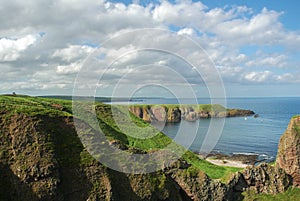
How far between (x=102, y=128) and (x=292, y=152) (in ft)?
58.0

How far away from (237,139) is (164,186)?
85.2m

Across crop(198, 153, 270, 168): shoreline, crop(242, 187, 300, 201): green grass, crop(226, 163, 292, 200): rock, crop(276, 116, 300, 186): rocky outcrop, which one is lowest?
crop(198, 153, 270, 168): shoreline

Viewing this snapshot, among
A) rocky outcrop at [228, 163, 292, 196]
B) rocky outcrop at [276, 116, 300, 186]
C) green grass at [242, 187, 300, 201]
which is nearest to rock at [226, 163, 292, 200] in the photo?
rocky outcrop at [228, 163, 292, 196]

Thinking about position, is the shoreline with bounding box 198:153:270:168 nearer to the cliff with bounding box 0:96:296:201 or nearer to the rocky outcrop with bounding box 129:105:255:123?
the cliff with bounding box 0:96:296:201

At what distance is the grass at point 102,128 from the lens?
19656mm

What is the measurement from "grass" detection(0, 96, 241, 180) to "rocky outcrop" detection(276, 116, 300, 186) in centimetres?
531

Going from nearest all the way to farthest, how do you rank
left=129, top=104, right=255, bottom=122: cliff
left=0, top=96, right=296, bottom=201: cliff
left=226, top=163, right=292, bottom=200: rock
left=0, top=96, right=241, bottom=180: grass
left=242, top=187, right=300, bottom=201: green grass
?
left=0, top=96, right=296, bottom=201: cliff, left=0, top=96, right=241, bottom=180: grass, left=242, top=187, right=300, bottom=201: green grass, left=226, top=163, right=292, bottom=200: rock, left=129, top=104, right=255, bottom=122: cliff

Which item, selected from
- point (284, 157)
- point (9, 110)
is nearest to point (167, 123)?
point (284, 157)

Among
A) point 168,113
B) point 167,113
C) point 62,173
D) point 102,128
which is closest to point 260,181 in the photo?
point 102,128

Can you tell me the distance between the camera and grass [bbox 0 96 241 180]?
19656 millimetres

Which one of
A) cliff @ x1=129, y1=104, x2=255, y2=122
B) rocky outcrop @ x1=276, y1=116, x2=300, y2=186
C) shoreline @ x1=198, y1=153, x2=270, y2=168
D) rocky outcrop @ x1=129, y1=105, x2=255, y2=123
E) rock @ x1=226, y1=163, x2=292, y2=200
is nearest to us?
rock @ x1=226, y1=163, x2=292, y2=200

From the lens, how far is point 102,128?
27234 millimetres

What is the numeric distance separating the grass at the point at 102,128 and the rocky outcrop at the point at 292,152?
17.4ft

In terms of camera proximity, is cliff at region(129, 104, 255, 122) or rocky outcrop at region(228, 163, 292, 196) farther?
cliff at region(129, 104, 255, 122)
